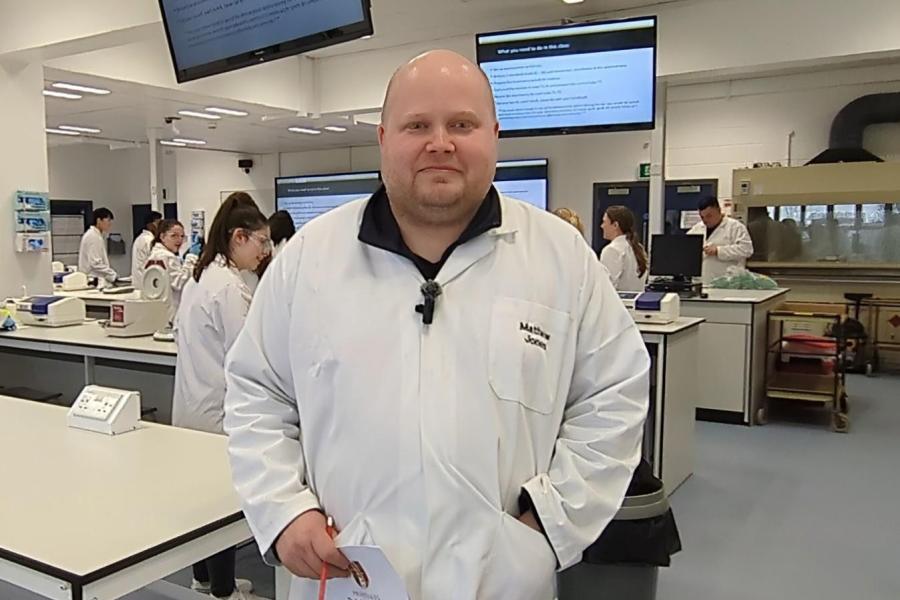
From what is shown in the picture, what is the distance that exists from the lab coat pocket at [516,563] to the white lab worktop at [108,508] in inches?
26.6

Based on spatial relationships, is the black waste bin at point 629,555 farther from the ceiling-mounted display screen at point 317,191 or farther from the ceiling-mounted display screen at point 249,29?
the ceiling-mounted display screen at point 317,191

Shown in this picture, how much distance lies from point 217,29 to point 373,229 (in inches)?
95.8

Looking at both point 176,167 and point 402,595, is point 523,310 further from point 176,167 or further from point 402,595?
point 176,167

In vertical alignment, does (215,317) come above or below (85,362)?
above

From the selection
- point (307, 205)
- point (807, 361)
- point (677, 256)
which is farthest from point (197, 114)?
point (807, 361)

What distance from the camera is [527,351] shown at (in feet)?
4.38

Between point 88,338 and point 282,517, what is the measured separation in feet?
11.1

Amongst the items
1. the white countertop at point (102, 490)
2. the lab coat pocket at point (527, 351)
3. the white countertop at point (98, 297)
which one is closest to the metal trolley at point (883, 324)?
the white countertop at point (98, 297)

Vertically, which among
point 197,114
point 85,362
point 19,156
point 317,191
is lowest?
point 85,362

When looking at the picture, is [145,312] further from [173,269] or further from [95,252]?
[95,252]

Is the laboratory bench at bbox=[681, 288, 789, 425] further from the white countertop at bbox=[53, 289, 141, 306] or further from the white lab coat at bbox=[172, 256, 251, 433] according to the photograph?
the white countertop at bbox=[53, 289, 141, 306]

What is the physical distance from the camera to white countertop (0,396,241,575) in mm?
1532

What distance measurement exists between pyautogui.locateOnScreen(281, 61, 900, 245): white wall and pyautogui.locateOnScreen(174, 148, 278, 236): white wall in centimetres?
552

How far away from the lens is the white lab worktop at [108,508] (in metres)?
1.45
